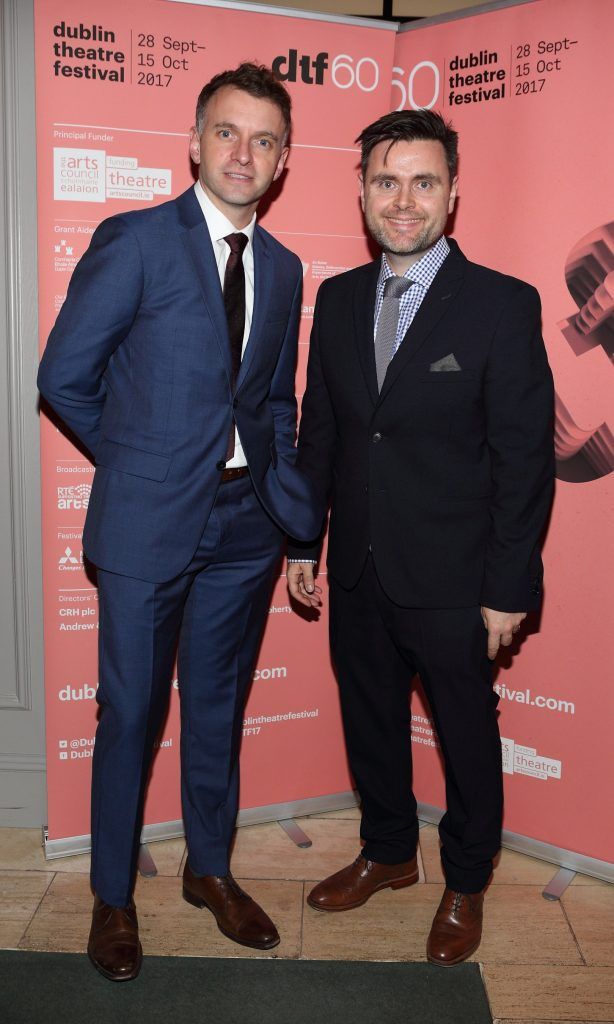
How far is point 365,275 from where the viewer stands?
8.14ft

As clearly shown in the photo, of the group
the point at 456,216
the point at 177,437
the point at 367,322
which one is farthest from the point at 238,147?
the point at 456,216

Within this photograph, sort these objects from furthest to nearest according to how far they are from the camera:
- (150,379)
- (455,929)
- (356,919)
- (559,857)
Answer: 1. (559,857)
2. (356,919)
3. (455,929)
4. (150,379)

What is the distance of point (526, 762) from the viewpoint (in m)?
2.94

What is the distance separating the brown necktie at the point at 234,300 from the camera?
90.8 inches

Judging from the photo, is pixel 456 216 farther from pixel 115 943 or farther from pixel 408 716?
pixel 115 943

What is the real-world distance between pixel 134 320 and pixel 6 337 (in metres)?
0.82

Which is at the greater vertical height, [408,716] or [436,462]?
[436,462]

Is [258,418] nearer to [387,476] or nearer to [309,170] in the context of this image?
[387,476]

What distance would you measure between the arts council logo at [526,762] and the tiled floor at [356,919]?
0.28 metres

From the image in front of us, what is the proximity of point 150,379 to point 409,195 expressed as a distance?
2.46 ft

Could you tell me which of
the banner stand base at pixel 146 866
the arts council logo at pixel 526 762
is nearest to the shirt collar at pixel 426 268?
the arts council logo at pixel 526 762

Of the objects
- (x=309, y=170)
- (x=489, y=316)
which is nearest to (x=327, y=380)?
(x=489, y=316)

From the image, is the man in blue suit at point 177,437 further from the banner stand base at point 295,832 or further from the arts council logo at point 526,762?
the arts council logo at point 526,762

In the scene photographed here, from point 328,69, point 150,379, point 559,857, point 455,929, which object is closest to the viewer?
point 150,379
